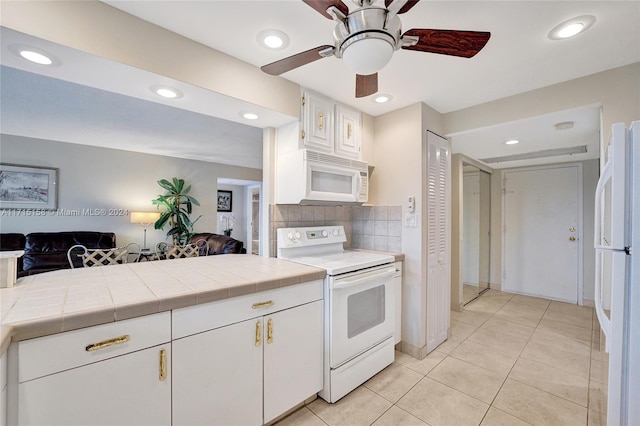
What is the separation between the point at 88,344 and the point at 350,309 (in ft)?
4.53

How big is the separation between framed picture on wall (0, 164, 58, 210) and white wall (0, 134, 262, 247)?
0.09 m

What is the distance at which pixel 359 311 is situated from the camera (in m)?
1.93

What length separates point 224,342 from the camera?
1.31m

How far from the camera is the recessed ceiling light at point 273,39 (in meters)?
1.49

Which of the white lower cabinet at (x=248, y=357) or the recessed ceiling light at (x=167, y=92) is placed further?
the recessed ceiling light at (x=167, y=92)

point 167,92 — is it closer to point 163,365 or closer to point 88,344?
point 88,344

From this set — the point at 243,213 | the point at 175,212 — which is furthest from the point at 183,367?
the point at 243,213

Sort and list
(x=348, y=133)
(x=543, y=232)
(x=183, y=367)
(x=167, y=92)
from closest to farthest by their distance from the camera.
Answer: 1. (x=183, y=367)
2. (x=167, y=92)
3. (x=348, y=133)
4. (x=543, y=232)

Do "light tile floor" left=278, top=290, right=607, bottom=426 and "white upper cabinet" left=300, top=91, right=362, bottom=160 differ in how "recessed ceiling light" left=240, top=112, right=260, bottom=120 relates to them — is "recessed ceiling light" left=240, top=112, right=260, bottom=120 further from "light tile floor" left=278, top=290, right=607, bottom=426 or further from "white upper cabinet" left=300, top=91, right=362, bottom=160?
"light tile floor" left=278, top=290, right=607, bottom=426

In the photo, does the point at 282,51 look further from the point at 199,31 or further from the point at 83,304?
the point at 83,304

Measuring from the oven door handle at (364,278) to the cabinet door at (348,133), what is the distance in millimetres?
1064

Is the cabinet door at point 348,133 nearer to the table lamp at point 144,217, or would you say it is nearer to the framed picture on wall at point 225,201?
the table lamp at point 144,217

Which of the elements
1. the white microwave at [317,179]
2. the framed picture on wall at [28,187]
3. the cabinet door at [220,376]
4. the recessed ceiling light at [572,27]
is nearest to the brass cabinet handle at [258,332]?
the cabinet door at [220,376]

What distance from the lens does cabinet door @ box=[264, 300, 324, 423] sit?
58.6 inches
